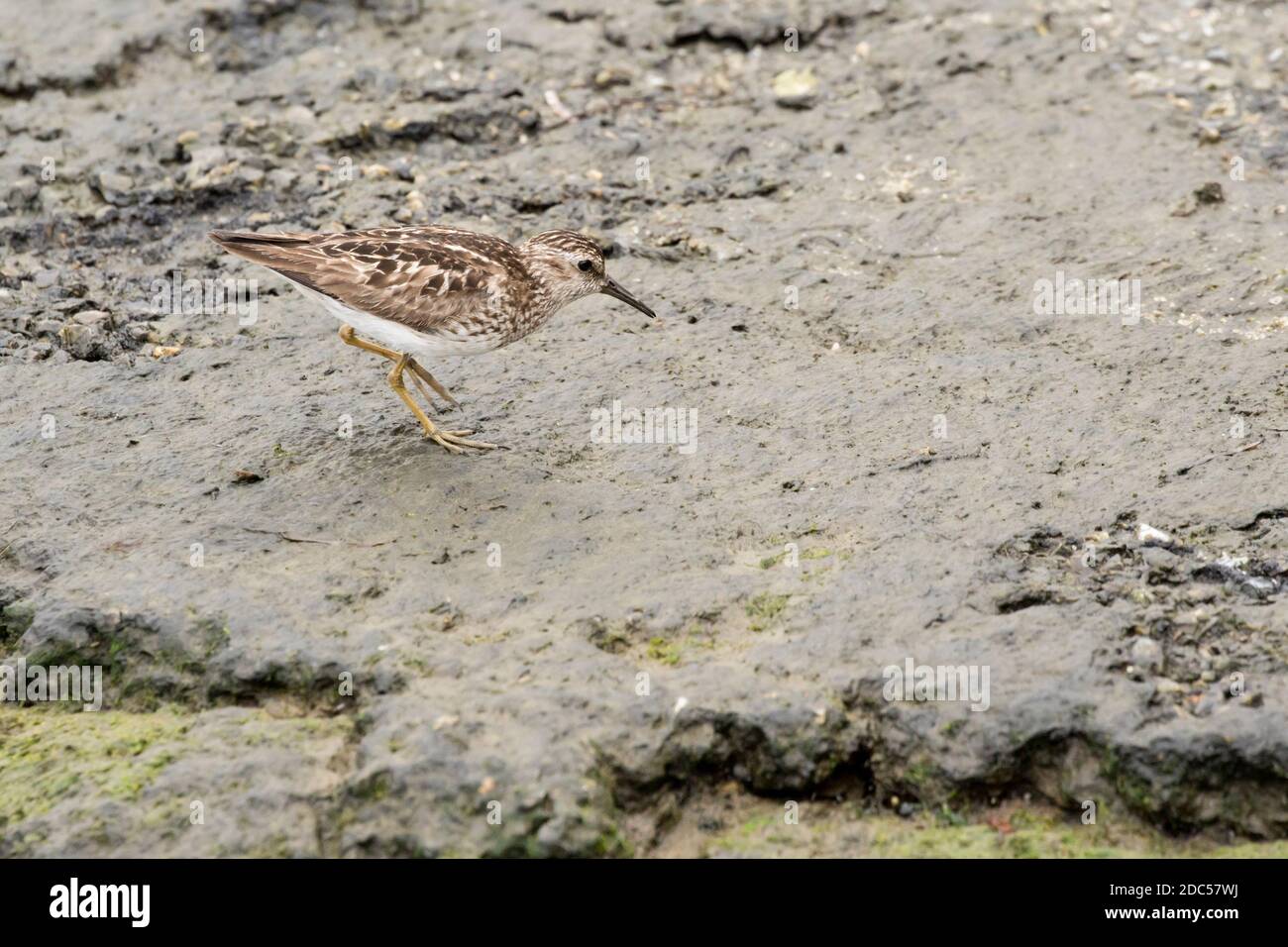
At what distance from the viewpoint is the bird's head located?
837 centimetres

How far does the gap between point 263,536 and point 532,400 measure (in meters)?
1.92

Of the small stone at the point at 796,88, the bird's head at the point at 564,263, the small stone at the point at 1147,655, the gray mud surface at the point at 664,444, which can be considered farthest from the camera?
the small stone at the point at 796,88

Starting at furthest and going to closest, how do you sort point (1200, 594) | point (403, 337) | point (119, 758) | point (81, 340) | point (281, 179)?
point (281, 179)
point (81, 340)
point (403, 337)
point (1200, 594)
point (119, 758)

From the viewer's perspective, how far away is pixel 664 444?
7863 millimetres

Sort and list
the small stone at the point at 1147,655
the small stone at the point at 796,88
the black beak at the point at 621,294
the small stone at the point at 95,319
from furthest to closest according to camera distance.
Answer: the small stone at the point at 796,88 < the small stone at the point at 95,319 < the black beak at the point at 621,294 < the small stone at the point at 1147,655

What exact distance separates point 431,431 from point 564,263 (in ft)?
4.17

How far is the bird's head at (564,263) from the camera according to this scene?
329 inches

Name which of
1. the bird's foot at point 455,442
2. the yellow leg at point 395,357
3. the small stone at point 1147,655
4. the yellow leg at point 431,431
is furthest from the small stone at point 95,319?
the small stone at point 1147,655

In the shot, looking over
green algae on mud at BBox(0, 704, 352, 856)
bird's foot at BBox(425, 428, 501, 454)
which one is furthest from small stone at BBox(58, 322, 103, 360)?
green algae on mud at BBox(0, 704, 352, 856)

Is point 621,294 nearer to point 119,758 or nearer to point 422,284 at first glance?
point 422,284

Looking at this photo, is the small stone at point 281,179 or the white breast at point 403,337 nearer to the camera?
the white breast at point 403,337

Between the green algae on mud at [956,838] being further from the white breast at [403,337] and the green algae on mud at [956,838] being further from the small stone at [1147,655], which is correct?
the white breast at [403,337]

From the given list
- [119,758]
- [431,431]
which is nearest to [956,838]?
[119,758]

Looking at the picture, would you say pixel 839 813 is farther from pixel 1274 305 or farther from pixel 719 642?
pixel 1274 305
